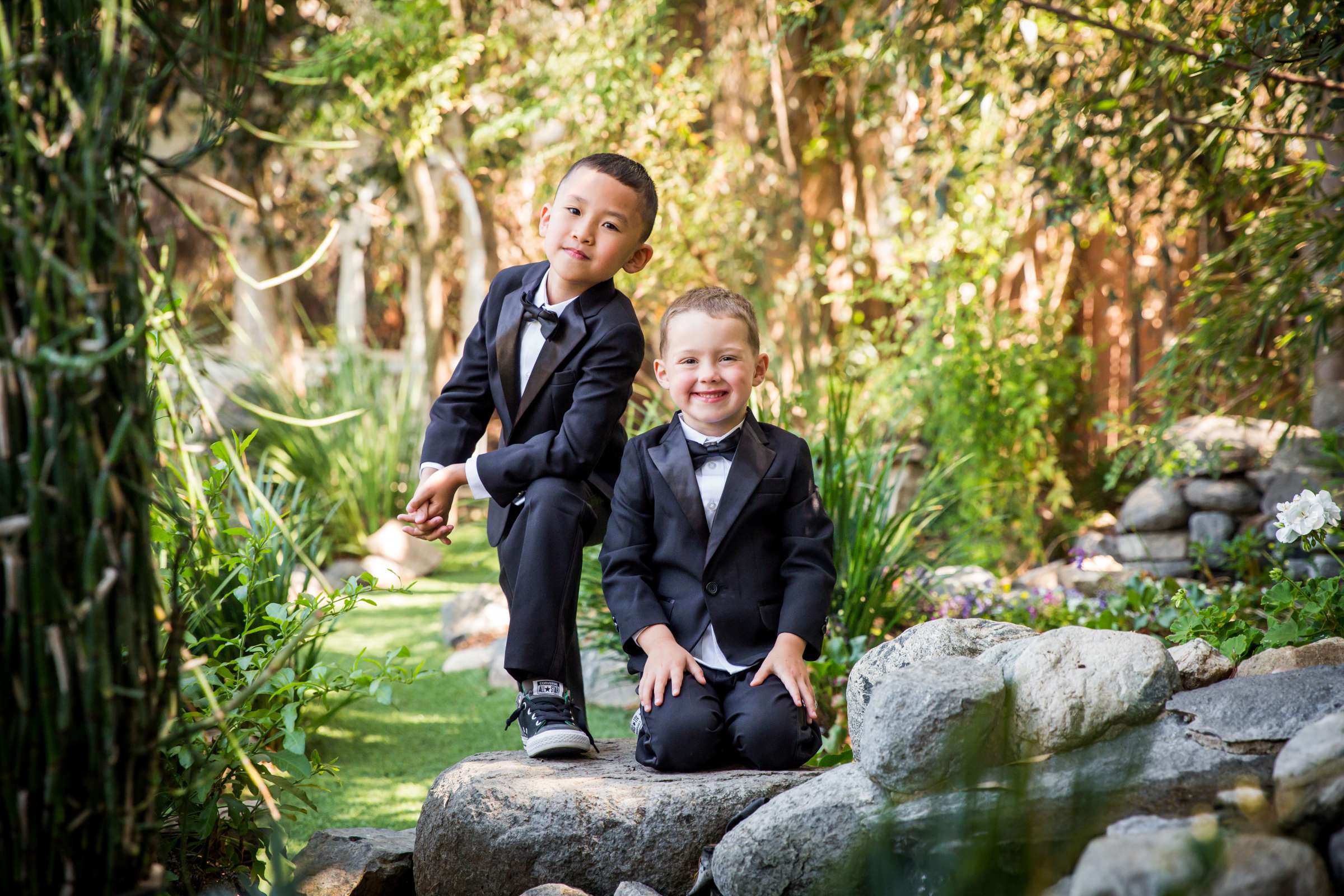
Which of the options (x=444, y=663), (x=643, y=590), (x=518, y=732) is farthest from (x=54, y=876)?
(x=444, y=663)

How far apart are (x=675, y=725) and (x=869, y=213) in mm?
5383

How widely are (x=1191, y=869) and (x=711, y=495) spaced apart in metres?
1.28

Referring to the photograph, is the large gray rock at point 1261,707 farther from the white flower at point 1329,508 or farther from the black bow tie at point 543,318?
the black bow tie at point 543,318

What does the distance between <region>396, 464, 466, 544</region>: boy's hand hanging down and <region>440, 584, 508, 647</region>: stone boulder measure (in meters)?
2.06

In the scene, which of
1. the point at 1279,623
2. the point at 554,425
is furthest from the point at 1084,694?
the point at 554,425

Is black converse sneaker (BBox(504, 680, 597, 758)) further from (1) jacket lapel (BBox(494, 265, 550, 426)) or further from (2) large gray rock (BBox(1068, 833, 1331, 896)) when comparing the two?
(2) large gray rock (BBox(1068, 833, 1331, 896))

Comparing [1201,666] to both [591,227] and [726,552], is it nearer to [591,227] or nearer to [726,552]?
[726,552]

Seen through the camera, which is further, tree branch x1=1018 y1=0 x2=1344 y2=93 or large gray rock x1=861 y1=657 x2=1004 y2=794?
tree branch x1=1018 y1=0 x2=1344 y2=93

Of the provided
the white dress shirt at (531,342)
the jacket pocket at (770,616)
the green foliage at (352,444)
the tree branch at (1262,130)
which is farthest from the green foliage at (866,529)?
the green foliage at (352,444)

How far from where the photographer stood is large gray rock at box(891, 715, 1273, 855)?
3.77 ft

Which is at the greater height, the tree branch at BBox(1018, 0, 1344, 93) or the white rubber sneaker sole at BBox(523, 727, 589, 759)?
the tree branch at BBox(1018, 0, 1344, 93)

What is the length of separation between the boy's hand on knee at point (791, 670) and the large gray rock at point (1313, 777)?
2.86ft

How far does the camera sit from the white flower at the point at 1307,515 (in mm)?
2021

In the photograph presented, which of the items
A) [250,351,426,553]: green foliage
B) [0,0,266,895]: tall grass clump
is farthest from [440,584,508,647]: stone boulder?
[0,0,266,895]: tall grass clump
